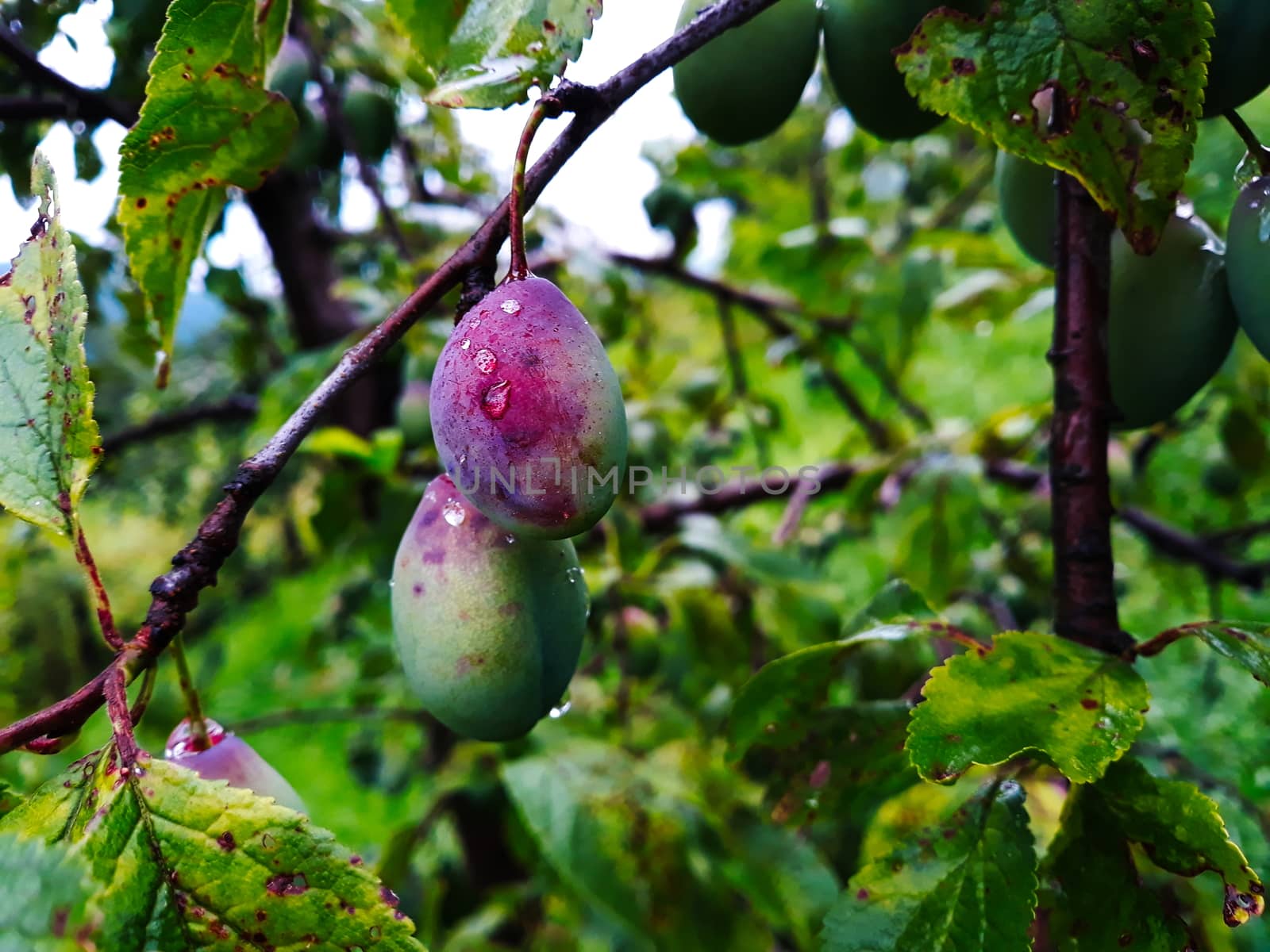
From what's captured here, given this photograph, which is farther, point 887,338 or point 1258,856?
point 887,338

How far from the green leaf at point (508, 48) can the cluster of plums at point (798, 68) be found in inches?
6.4

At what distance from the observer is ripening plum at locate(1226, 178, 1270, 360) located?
49cm

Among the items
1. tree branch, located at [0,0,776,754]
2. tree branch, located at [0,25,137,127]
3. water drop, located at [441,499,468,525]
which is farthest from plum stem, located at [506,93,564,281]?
tree branch, located at [0,25,137,127]

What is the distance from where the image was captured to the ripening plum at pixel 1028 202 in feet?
2.00

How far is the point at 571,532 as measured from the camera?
0.44 meters

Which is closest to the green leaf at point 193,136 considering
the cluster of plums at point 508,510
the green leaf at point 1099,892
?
the cluster of plums at point 508,510

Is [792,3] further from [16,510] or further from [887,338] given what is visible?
[887,338]

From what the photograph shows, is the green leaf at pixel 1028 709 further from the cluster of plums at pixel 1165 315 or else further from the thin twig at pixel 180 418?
the thin twig at pixel 180 418

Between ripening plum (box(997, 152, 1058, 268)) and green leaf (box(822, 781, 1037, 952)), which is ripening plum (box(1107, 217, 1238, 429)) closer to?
ripening plum (box(997, 152, 1058, 268))

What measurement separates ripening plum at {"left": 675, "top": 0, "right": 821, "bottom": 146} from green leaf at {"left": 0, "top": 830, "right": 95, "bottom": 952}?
1.85ft

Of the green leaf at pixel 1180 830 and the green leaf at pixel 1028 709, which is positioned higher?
the green leaf at pixel 1028 709

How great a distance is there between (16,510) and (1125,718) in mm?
502

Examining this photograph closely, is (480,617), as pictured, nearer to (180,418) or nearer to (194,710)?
(194,710)

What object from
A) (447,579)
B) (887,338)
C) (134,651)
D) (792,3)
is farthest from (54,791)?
(887,338)
